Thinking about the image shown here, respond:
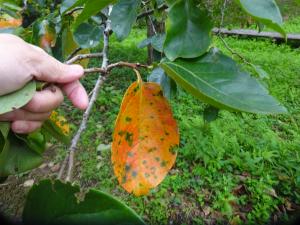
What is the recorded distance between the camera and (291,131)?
2613 millimetres

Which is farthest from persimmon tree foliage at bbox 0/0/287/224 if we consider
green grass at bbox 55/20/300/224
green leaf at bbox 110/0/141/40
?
green grass at bbox 55/20/300/224

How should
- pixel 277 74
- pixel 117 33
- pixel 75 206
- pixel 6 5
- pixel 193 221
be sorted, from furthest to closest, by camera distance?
pixel 277 74, pixel 193 221, pixel 6 5, pixel 117 33, pixel 75 206

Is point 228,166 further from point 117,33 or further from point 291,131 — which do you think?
point 117,33

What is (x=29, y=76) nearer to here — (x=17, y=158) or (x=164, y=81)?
(x=17, y=158)

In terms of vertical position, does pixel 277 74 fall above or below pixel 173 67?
below

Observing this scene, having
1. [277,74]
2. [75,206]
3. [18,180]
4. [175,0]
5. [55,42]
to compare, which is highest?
[175,0]

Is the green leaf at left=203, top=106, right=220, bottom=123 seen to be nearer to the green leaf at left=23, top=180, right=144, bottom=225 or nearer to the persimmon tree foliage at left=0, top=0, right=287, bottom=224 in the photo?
the persimmon tree foliage at left=0, top=0, right=287, bottom=224

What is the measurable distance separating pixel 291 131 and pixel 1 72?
2.43 metres

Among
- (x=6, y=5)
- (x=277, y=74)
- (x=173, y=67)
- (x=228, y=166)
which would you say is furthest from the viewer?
(x=277, y=74)

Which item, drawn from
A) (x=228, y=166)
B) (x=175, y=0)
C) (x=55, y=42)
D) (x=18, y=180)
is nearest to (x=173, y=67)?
(x=175, y=0)

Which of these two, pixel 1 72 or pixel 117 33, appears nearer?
pixel 1 72

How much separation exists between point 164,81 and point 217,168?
5.27 ft

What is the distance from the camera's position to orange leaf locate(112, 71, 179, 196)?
64 cm

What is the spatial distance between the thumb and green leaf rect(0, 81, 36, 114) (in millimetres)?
29
